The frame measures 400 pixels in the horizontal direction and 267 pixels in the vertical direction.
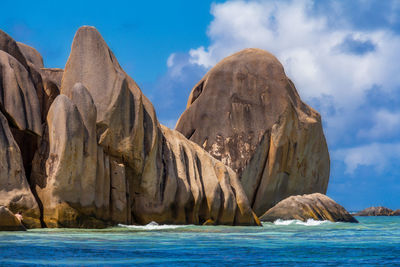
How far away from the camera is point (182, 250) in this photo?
1552 centimetres

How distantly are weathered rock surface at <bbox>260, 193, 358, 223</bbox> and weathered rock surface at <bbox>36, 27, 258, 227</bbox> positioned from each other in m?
4.92

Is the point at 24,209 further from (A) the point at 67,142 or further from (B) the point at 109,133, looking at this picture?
(B) the point at 109,133

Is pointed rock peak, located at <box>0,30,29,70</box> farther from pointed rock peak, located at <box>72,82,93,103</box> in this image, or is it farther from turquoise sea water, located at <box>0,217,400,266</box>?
turquoise sea water, located at <box>0,217,400,266</box>

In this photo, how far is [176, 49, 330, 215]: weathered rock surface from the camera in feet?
135

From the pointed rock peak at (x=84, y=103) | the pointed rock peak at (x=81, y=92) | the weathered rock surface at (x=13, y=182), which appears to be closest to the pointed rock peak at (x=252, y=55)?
the pointed rock peak at (x=81, y=92)

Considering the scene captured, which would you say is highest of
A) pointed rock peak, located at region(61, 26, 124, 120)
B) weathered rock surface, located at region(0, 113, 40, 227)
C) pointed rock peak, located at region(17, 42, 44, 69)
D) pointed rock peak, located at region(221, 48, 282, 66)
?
pointed rock peak, located at region(221, 48, 282, 66)

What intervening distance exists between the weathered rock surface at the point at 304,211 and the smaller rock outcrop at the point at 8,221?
59.9ft

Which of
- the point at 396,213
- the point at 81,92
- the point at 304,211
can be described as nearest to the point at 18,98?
the point at 81,92

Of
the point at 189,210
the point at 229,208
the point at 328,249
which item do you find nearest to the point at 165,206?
the point at 189,210

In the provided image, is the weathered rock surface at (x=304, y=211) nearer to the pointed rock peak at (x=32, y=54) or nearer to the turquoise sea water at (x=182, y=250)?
the turquoise sea water at (x=182, y=250)

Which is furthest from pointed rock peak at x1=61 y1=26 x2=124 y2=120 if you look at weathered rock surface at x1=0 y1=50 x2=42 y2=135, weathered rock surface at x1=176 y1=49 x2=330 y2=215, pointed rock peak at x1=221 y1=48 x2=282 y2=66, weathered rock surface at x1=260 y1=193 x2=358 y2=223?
pointed rock peak at x1=221 y1=48 x2=282 y2=66

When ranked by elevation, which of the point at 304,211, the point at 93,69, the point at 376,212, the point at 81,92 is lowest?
the point at 304,211

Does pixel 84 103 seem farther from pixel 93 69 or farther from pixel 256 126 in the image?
pixel 256 126

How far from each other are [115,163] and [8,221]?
22.2 ft
